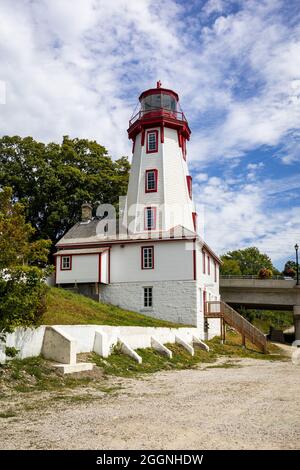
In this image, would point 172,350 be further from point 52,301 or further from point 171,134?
point 171,134

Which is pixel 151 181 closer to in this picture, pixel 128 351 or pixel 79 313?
pixel 79 313

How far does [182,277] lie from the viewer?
99.9 ft

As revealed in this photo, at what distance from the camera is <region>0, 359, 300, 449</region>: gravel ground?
6695 mm

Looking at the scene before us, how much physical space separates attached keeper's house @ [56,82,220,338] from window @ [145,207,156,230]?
70 millimetres

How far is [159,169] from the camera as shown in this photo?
33.9 m

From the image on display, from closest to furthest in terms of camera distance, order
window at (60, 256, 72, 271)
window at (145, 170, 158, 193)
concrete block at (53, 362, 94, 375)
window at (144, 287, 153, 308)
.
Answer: concrete block at (53, 362, 94, 375) → window at (144, 287, 153, 308) → window at (60, 256, 72, 271) → window at (145, 170, 158, 193)

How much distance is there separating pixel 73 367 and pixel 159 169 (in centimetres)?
2213

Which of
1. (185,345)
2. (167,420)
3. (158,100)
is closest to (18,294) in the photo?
(167,420)

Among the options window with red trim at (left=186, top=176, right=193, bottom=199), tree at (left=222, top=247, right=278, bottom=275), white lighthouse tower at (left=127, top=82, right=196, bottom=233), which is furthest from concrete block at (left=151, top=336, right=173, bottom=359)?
tree at (left=222, top=247, right=278, bottom=275)

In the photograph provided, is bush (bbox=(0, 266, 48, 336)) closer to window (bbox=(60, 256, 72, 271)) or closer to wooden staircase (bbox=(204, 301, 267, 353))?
wooden staircase (bbox=(204, 301, 267, 353))

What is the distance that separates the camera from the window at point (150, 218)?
3291 cm

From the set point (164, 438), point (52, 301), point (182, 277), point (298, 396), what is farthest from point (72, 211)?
point (164, 438)

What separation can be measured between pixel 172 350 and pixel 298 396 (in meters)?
10.5

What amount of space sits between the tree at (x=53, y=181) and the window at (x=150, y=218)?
7.87m
